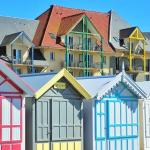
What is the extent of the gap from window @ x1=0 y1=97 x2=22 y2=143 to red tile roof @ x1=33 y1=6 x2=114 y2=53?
40.1m

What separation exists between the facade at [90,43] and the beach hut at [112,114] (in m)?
35.4

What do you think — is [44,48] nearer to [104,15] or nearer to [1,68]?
[104,15]

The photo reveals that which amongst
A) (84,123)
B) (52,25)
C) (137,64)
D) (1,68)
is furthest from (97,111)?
(137,64)

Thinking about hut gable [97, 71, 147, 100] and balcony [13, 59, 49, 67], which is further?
balcony [13, 59, 49, 67]

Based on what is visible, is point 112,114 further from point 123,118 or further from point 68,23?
point 68,23

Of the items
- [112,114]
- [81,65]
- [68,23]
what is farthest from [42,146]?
[68,23]

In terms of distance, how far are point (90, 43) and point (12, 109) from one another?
45.1 meters

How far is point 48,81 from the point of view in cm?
1902

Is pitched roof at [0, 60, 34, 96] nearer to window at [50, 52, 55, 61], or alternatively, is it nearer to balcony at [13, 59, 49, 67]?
balcony at [13, 59, 49, 67]

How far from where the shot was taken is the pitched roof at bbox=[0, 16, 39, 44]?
5838 cm

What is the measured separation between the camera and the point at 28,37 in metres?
55.9

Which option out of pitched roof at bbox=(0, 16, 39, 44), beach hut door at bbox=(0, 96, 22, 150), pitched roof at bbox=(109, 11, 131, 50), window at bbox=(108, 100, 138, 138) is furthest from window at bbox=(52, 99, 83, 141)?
pitched roof at bbox=(109, 11, 131, 50)

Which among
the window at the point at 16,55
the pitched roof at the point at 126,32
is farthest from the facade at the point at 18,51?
the pitched roof at the point at 126,32

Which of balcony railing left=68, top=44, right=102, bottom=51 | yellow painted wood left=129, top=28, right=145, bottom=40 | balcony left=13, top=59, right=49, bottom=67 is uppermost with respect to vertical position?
yellow painted wood left=129, top=28, right=145, bottom=40
